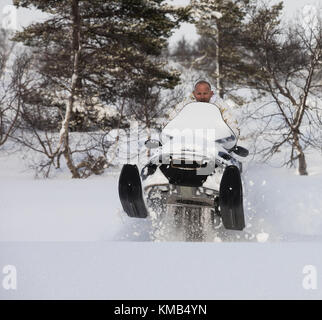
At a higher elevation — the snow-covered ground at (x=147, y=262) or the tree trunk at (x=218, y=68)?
the tree trunk at (x=218, y=68)

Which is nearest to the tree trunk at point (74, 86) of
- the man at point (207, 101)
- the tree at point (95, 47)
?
the tree at point (95, 47)

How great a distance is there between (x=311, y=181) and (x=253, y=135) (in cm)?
384

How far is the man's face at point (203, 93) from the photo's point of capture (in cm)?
429

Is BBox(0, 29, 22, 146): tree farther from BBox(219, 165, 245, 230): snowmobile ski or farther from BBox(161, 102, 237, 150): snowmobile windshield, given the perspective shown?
BBox(219, 165, 245, 230): snowmobile ski

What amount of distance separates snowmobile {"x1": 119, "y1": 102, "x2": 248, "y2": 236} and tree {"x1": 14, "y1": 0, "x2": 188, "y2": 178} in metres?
5.84

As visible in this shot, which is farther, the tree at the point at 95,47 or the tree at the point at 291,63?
the tree at the point at 95,47

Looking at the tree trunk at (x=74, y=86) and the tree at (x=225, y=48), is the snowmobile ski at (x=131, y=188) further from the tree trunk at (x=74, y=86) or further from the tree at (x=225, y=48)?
the tree at (x=225, y=48)

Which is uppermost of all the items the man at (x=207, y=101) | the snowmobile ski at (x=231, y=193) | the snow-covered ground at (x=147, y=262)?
the man at (x=207, y=101)

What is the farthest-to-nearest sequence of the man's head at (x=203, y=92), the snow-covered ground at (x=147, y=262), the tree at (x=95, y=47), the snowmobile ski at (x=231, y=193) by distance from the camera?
the tree at (x=95, y=47), the man's head at (x=203, y=92), the snowmobile ski at (x=231, y=193), the snow-covered ground at (x=147, y=262)

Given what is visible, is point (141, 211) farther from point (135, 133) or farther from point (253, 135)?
point (253, 135)

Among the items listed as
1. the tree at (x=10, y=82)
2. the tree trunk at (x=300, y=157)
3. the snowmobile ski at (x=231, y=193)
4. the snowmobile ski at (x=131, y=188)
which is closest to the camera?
the snowmobile ski at (x=231, y=193)
